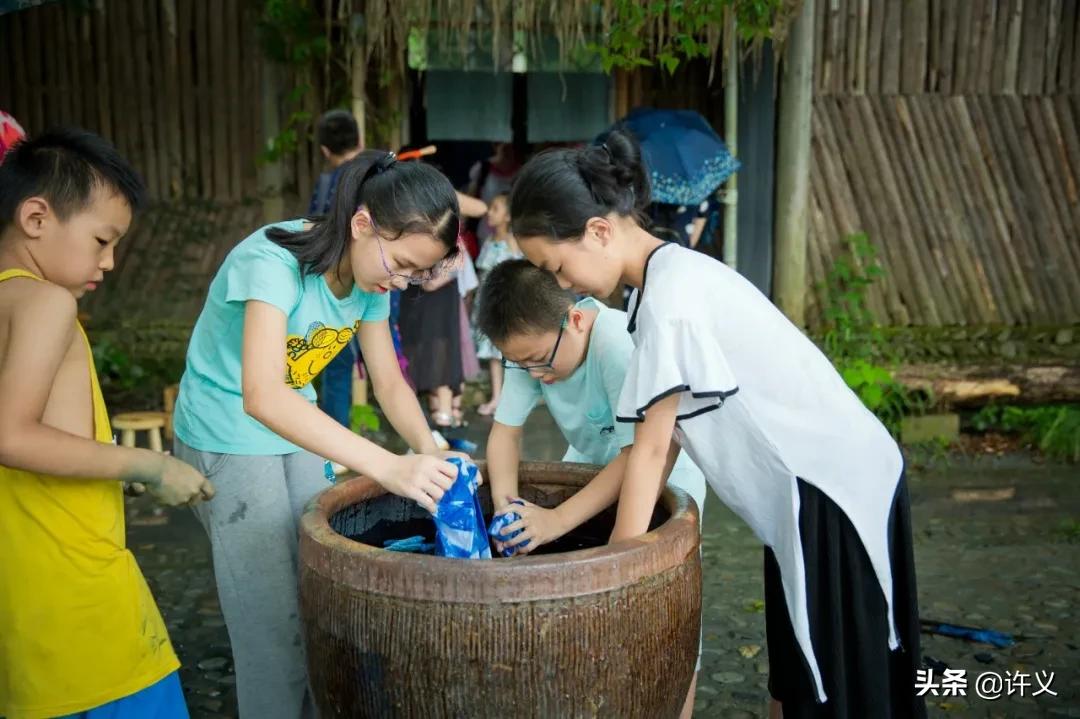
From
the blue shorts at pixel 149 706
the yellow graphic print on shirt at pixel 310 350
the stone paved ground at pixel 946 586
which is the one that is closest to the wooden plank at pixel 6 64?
the stone paved ground at pixel 946 586

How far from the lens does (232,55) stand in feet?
22.7

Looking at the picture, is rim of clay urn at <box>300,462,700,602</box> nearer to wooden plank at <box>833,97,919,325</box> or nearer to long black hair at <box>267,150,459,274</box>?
long black hair at <box>267,150,459,274</box>

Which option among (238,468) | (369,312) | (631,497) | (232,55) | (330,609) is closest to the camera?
(330,609)

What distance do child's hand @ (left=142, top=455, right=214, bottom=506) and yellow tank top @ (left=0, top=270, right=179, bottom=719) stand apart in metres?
0.14

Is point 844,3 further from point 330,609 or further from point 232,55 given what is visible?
point 330,609

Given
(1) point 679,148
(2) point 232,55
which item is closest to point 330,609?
(1) point 679,148

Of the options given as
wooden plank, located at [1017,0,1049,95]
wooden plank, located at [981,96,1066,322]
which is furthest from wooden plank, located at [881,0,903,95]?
wooden plank, located at [1017,0,1049,95]

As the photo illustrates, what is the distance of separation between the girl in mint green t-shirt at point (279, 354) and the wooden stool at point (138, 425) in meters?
3.32

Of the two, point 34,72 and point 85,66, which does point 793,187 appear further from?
point 34,72

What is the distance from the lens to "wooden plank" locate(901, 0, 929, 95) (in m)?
6.77

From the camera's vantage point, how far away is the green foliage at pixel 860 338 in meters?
6.16

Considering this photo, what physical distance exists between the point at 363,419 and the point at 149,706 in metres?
4.05

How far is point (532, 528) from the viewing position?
7.80 ft

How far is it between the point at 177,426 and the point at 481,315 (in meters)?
0.76
